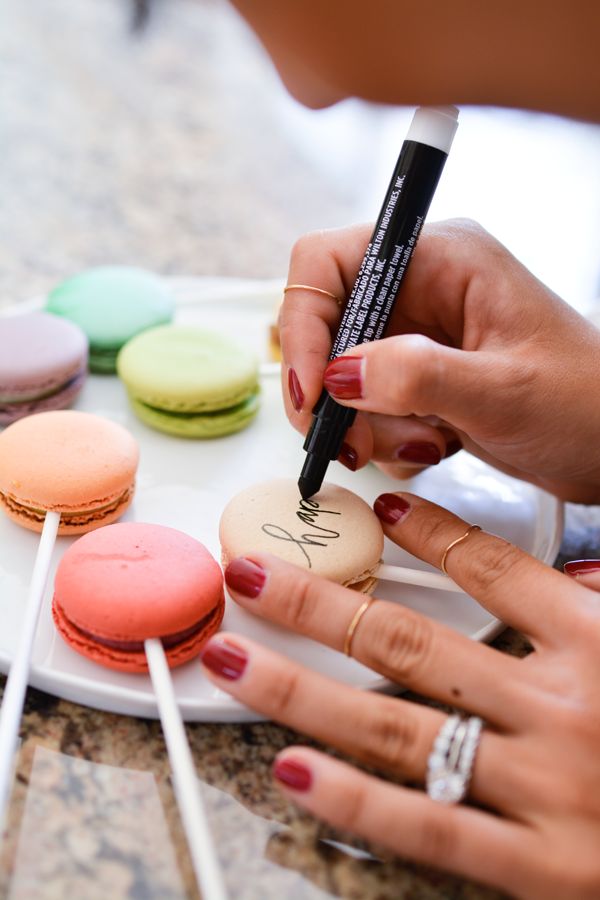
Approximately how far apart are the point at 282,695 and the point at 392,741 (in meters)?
0.09

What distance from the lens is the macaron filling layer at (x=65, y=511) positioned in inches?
31.9

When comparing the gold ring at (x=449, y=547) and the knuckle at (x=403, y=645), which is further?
the gold ring at (x=449, y=547)

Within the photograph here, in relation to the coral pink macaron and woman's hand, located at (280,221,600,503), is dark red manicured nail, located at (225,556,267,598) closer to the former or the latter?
the coral pink macaron

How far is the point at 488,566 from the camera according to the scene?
2.40 ft

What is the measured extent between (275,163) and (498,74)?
1.30 meters

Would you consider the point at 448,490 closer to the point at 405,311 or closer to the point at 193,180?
the point at 405,311

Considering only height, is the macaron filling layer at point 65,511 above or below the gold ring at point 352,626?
below

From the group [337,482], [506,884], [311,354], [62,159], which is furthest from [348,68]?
[62,159]

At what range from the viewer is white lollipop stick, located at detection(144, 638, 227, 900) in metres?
0.52

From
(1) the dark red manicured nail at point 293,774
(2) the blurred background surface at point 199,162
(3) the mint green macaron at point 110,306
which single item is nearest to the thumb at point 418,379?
(1) the dark red manicured nail at point 293,774

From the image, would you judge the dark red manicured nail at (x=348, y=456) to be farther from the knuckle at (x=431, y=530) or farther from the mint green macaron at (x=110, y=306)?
the mint green macaron at (x=110, y=306)

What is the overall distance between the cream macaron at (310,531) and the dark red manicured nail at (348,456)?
0.06 m

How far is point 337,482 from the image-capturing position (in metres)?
0.94

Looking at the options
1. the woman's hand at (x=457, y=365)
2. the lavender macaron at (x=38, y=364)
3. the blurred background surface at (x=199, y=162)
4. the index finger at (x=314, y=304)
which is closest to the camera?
the woman's hand at (x=457, y=365)
